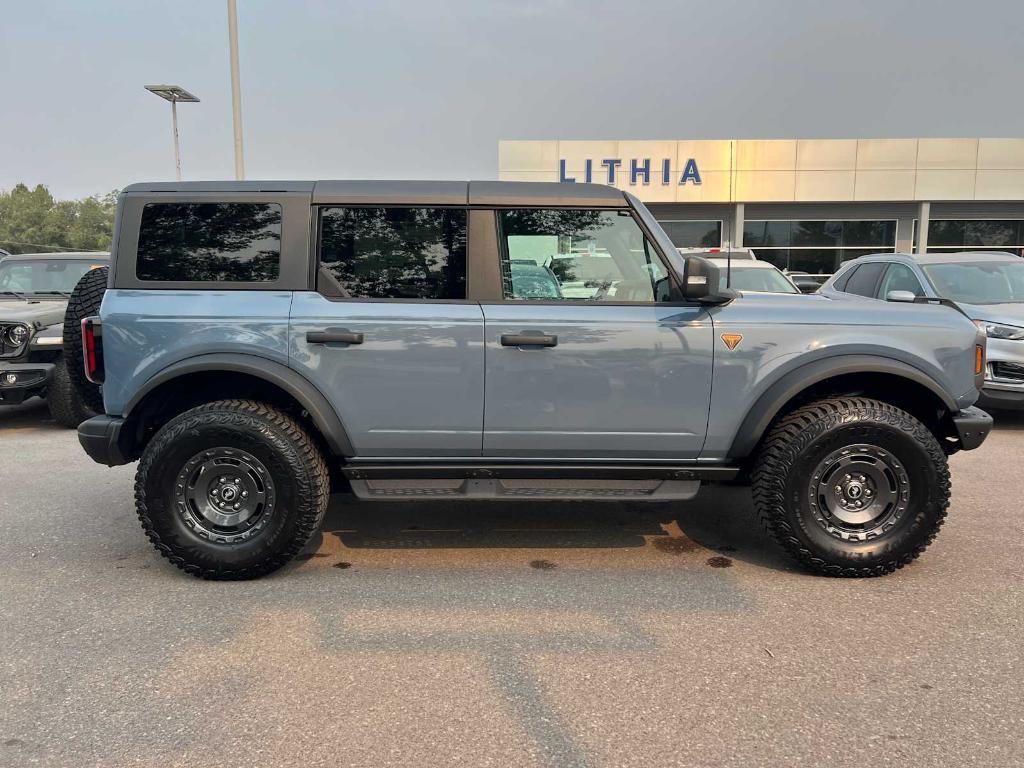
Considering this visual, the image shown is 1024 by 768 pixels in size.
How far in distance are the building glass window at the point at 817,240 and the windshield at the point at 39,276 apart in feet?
64.4

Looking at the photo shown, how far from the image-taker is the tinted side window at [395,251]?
11.8 feet

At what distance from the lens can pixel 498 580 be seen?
3.61 m

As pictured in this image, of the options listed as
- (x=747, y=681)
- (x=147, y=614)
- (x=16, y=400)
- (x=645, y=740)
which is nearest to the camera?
(x=645, y=740)

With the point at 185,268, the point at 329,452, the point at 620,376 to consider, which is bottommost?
the point at 329,452

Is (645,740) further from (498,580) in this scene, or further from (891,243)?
(891,243)

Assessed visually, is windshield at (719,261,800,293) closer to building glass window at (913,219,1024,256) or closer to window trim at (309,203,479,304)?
window trim at (309,203,479,304)

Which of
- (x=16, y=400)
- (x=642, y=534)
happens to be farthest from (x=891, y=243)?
(x=16, y=400)

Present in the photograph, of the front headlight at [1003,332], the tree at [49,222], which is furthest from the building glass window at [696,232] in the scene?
the tree at [49,222]

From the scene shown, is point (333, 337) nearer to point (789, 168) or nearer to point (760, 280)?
point (760, 280)

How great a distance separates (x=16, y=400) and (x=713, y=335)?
6.85 m

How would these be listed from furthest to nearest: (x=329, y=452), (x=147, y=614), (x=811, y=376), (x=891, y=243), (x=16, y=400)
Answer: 1. (x=891, y=243)
2. (x=16, y=400)
3. (x=329, y=452)
4. (x=811, y=376)
5. (x=147, y=614)

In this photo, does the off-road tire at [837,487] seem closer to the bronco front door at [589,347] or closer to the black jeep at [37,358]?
the bronco front door at [589,347]

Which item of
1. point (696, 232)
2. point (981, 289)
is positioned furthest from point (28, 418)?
point (696, 232)

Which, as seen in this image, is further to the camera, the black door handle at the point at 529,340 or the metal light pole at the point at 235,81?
the metal light pole at the point at 235,81
